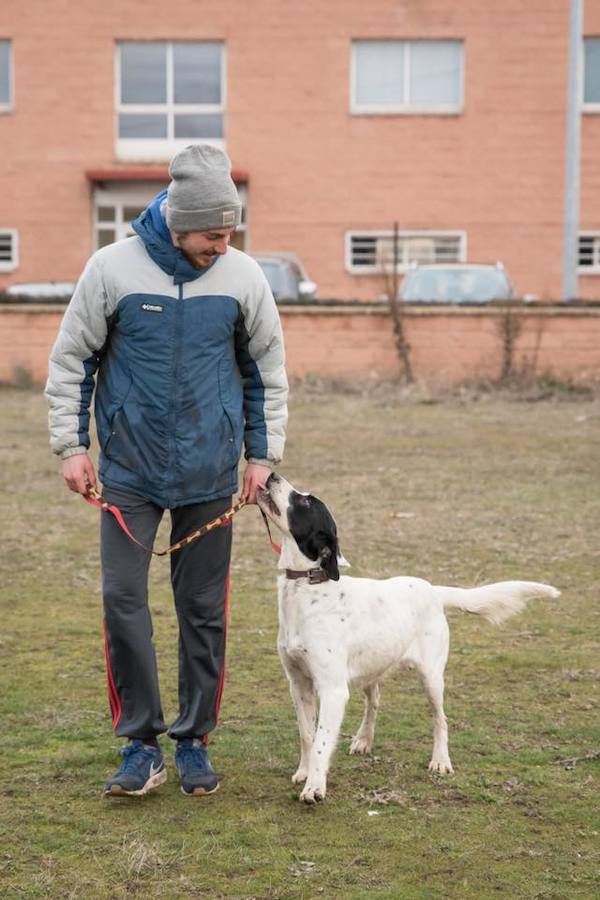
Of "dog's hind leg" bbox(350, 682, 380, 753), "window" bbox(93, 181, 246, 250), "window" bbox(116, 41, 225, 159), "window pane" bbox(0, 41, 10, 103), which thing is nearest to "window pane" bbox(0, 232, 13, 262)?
"window" bbox(93, 181, 246, 250)

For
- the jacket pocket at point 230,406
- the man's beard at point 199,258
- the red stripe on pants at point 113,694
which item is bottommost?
the red stripe on pants at point 113,694

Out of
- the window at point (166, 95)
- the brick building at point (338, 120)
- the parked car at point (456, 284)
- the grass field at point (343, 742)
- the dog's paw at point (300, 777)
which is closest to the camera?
the grass field at point (343, 742)

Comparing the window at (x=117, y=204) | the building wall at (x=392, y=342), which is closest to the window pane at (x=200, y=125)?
the window at (x=117, y=204)

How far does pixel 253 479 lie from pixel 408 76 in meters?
27.4

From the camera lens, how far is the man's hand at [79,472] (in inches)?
201

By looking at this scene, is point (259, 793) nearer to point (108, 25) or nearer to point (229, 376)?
point (229, 376)

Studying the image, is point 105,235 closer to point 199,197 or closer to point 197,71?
point 197,71

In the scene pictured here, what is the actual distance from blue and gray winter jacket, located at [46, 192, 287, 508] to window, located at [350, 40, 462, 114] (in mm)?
27105

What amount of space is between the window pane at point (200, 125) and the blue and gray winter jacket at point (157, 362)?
27316 millimetres

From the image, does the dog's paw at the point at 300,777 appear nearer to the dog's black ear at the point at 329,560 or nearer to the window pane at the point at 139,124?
the dog's black ear at the point at 329,560

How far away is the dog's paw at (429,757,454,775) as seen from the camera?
17.6 ft

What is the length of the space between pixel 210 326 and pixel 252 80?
27167mm

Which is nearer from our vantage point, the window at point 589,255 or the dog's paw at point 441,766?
the dog's paw at point 441,766

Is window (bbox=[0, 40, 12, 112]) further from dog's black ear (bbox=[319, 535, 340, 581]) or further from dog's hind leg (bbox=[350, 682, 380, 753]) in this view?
dog's black ear (bbox=[319, 535, 340, 581])
